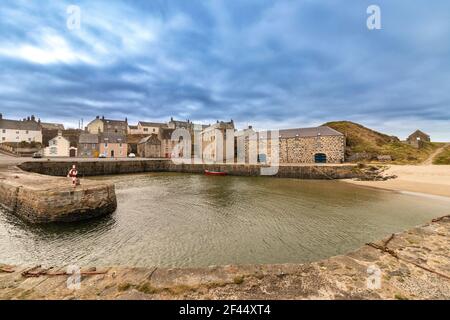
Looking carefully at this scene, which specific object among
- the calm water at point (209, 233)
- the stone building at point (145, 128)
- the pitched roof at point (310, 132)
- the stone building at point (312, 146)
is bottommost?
the calm water at point (209, 233)

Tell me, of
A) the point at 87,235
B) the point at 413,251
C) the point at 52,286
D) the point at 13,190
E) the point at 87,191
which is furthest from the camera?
the point at 13,190

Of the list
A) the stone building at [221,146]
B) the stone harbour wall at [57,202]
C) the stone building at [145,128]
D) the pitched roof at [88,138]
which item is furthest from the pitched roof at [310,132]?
the stone building at [145,128]

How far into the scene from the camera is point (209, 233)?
8.74m

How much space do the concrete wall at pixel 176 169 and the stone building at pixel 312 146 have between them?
824 cm

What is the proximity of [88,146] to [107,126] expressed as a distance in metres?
22.8

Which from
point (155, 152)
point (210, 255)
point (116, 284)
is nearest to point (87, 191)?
point (210, 255)

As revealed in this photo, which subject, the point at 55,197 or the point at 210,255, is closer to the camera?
the point at 210,255

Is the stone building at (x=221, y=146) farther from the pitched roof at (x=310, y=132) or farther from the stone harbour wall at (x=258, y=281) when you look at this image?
the stone harbour wall at (x=258, y=281)

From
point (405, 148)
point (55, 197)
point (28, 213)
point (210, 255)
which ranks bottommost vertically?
point (210, 255)

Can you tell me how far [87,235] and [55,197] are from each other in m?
2.61

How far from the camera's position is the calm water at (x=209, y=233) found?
667cm

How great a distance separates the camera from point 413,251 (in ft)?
16.0

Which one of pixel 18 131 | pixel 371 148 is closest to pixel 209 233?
pixel 371 148
